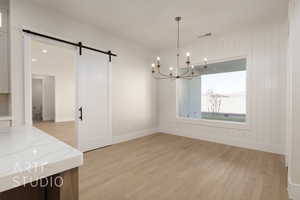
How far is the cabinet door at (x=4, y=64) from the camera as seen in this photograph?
2.48 metres

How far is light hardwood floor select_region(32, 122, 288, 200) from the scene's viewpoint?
197 cm

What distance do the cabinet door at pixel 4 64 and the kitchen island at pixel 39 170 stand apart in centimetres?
223

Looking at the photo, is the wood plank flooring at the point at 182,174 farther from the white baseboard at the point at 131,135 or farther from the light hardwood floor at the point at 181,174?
the white baseboard at the point at 131,135

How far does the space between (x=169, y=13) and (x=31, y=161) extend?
3313 mm

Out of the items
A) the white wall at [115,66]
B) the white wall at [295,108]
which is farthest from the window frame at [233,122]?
the white wall at [295,108]

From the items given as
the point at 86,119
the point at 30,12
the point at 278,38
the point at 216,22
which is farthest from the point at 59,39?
the point at 278,38

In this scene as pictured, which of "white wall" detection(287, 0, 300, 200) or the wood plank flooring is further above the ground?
"white wall" detection(287, 0, 300, 200)

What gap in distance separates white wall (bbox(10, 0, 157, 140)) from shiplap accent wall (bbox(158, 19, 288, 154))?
1.85 m

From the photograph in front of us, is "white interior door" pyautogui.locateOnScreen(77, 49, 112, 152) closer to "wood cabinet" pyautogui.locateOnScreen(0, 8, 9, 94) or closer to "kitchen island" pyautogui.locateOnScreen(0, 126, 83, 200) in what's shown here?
"wood cabinet" pyautogui.locateOnScreen(0, 8, 9, 94)

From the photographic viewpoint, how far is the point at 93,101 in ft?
12.1

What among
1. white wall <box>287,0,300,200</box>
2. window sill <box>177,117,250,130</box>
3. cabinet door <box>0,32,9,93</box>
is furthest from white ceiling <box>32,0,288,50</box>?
window sill <box>177,117,250,130</box>
